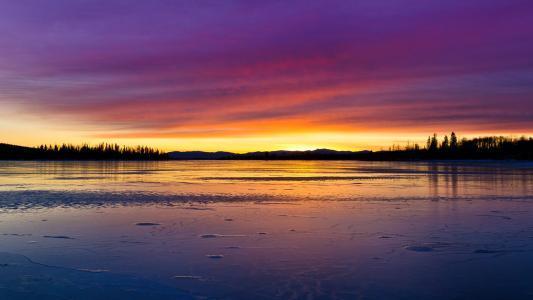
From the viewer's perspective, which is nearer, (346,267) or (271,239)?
(346,267)

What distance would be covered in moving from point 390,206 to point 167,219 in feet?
23.4

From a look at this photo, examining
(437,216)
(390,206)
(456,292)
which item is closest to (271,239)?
(456,292)

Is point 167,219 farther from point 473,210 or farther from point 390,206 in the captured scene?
point 473,210

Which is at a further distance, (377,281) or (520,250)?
(520,250)

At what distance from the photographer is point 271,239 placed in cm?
971

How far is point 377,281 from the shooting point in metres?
6.70

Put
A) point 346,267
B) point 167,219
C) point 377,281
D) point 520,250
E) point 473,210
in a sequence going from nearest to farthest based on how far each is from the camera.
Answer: point 377,281 → point 346,267 → point 520,250 → point 167,219 → point 473,210

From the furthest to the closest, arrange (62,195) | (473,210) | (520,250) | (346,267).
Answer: (62,195) < (473,210) < (520,250) < (346,267)

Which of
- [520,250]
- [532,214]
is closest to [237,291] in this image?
[520,250]

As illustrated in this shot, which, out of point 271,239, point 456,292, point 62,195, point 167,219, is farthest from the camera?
point 62,195

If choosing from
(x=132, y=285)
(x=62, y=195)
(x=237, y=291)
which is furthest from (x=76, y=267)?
(x=62, y=195)

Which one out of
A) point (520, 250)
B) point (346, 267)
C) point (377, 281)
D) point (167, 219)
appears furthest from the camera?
point (167, 219)

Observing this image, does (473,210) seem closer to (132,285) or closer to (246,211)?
(246,211)

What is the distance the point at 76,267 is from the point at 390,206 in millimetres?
10678
